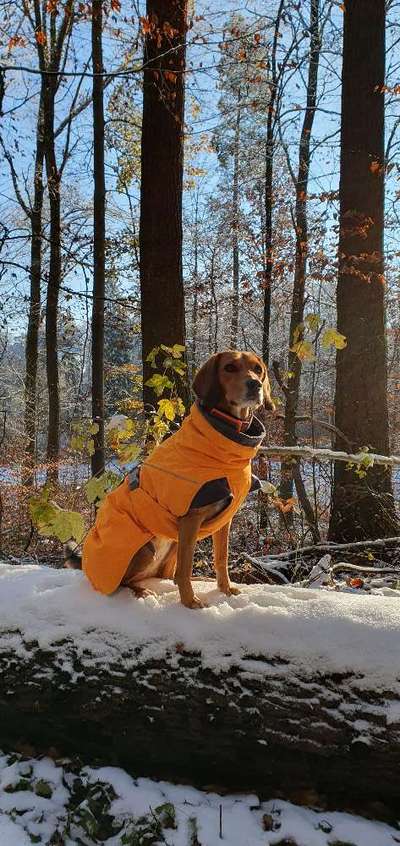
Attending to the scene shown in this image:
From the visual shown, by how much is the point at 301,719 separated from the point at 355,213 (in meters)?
5.34

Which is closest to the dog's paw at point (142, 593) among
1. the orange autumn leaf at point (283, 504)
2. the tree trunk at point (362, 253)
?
the orange autumn leaf at point (283, 504)

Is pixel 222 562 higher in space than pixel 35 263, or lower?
lower

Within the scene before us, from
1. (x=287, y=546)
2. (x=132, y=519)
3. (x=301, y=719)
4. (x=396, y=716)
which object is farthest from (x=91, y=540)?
(x=287, y=546)

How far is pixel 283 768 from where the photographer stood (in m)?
1.82

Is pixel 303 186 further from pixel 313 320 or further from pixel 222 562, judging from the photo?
pixel 222 562

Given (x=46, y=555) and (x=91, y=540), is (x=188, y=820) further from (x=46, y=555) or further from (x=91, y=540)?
(x=46, y=555)

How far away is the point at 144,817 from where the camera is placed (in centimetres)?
179

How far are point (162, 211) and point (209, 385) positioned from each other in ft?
11.2

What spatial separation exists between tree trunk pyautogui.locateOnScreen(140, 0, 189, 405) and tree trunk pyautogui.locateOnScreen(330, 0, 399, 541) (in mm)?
1949

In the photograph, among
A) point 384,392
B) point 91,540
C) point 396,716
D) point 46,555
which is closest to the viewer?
point 396,716

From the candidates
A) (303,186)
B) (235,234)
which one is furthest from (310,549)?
(235,234)

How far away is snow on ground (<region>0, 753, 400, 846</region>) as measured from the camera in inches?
66.1

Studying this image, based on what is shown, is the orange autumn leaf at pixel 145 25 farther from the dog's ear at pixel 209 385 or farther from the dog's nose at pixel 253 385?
the dog's nose at pixel 253 385

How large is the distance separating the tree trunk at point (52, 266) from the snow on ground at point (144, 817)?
9.45m
